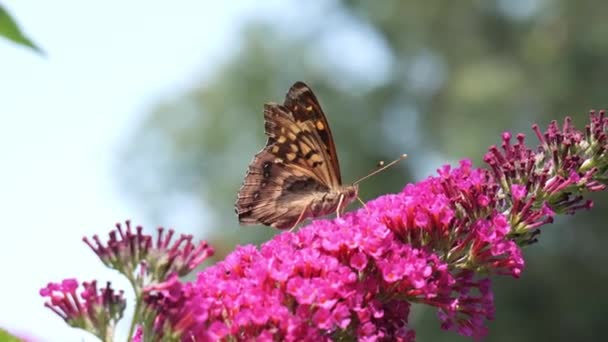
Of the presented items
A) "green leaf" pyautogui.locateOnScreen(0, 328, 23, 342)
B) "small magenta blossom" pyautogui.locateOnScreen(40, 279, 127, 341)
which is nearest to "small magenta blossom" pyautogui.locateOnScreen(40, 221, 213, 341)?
"small magenta blossom" pyautogui.locateOnScreen(40, 279, 127, 341)

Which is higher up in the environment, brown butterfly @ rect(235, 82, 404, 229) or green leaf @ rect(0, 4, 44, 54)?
brown butterfly @ rect(235, 82, 404, 229)

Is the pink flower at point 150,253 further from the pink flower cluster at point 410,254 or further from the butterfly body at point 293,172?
the butterfly body at point 293,172

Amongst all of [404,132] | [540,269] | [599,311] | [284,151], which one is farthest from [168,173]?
[284,151]

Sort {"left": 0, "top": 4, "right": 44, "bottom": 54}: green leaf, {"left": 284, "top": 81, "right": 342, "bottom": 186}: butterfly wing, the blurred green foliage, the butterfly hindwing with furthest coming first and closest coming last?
the blurred green foliage
the butterfly hindwing
{"left": 284, "top": 81, "right": 342, "bottom": 186}: butterfly wing
{"left": 0, "top": 4, "right": 44, "bottom": 54}: green leaf

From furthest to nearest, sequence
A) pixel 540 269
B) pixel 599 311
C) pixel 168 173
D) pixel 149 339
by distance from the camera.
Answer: pixel 168 173, pixel 540 269, pixel 599 311, pixel 149 339

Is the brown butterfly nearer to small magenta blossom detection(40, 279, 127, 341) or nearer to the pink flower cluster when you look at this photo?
the pink flower cluster

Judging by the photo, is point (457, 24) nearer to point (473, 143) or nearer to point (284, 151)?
point (473, 143)

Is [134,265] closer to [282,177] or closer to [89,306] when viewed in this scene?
[89,306]
